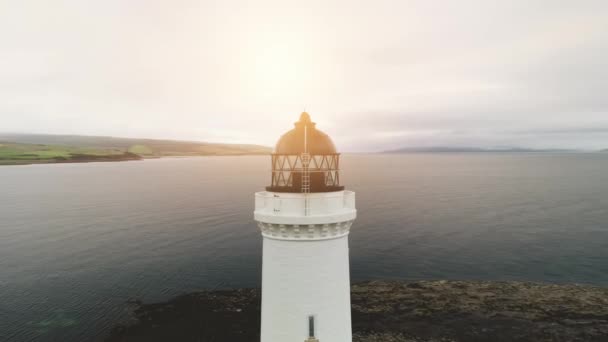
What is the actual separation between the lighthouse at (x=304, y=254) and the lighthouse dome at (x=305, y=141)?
0.09ft

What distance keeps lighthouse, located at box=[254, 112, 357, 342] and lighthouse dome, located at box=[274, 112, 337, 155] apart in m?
0.03

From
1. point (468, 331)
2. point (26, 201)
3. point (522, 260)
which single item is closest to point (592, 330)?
point (468, 331)

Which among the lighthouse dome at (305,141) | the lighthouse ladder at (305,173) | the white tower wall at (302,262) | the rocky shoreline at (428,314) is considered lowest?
the rocky shoreline at (428,314)

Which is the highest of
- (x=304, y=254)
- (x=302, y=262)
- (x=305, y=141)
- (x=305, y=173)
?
(x=305, y=141)

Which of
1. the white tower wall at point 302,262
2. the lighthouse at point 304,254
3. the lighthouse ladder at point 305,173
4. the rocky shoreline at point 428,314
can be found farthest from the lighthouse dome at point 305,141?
the rocky shoreline at point 428,314

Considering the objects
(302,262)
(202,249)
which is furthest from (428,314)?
(202,249)

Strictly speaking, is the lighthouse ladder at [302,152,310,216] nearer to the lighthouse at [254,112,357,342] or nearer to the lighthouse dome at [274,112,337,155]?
the lighthouse at [254,112,357,342]

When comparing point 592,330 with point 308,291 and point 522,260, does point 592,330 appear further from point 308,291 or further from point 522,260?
point 308,291

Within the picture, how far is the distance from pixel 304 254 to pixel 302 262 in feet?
0.64

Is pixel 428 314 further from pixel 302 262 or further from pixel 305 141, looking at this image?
pixel 305 141

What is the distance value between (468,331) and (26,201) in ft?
302

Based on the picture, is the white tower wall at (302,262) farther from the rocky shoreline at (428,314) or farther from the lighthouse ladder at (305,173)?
the rocky shoreline at (428,314)

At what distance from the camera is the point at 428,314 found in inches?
1115

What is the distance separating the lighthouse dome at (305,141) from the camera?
9.19 metres
